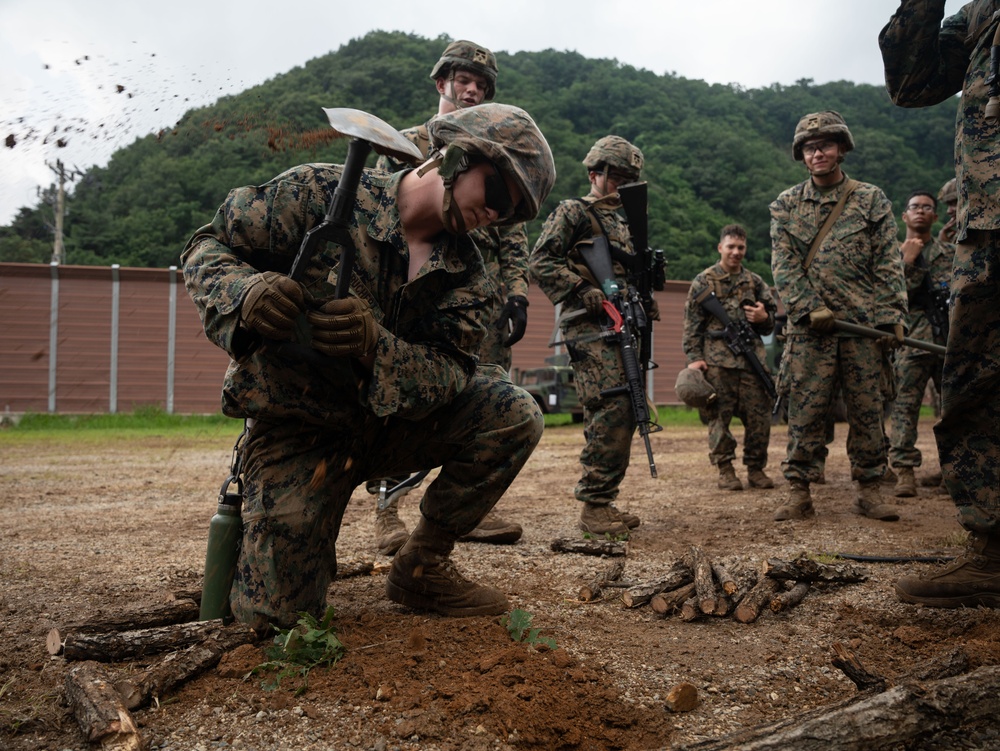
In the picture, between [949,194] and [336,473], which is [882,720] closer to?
[336,473]

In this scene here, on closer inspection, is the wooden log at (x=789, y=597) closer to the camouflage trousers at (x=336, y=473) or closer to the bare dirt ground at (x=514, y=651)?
A: the bare dirt ground at (x=514, y=651)

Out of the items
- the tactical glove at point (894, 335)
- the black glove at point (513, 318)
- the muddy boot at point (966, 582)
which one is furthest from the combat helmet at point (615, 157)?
the muddy boot at point (966, 582)

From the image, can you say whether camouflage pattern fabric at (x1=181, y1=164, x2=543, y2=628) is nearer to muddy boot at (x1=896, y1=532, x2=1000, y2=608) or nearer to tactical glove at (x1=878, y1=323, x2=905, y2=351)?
muddy boot at (x1=896, y1=532, x2=1000, y2=608)

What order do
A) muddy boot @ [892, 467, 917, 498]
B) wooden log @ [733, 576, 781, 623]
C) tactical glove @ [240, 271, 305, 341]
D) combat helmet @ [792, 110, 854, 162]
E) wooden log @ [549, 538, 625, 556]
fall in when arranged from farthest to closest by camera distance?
muddy boot @ [892, 467, 917, 498], combat helmet @ [792, 110, 854, 162], wooden log @ [549, 538, 625, 556], wooden log @ [733, 576, 781, 623], tactical glove @ [240, 271, 305, 341]

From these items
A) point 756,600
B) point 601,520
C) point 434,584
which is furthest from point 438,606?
point 601,520

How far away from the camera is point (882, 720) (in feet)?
6.36

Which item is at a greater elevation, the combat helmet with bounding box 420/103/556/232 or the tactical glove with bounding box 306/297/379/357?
the combat helmet with bounding box 420/103/556/232

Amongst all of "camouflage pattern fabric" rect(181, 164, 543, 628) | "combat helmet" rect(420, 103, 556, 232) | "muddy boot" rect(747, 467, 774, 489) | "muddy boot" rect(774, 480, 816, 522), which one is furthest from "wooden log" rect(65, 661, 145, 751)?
"muddy boot" rect(747, 467, 774, 489)

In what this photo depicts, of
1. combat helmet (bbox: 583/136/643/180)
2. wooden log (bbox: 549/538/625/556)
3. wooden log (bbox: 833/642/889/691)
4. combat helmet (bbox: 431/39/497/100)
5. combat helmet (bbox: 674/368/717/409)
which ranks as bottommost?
wooden log (bbox: 549/538/625/556)

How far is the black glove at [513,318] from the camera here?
Answer: 5145 mm

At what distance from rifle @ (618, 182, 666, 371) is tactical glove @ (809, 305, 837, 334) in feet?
3.20

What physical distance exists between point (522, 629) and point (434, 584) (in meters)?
0.53

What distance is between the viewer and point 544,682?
2.40 meters

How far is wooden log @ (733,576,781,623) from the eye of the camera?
122 inches
